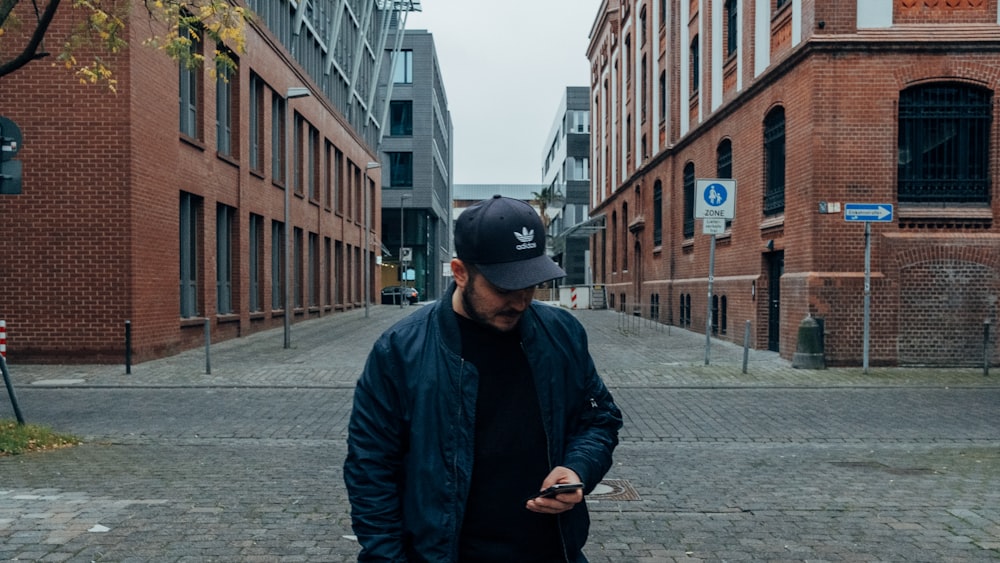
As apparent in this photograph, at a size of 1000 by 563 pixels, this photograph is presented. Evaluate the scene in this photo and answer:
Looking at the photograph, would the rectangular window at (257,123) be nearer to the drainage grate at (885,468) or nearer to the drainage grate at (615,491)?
the drainage grate at (615,491)

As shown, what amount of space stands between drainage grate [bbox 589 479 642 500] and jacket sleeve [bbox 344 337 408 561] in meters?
4.11

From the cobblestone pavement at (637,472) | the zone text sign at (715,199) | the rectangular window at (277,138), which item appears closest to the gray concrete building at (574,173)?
the rectangular window at (277,138)

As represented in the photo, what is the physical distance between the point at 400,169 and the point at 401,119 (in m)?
3.78

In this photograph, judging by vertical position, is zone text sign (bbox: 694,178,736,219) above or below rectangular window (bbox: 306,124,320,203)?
below

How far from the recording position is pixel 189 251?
2019cm

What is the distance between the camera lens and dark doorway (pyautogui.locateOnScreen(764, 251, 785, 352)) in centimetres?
1856

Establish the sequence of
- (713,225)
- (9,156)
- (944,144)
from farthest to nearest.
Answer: (713,225)
(944,144)
(9,156)

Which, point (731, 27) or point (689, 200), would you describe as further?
point (689, 200)

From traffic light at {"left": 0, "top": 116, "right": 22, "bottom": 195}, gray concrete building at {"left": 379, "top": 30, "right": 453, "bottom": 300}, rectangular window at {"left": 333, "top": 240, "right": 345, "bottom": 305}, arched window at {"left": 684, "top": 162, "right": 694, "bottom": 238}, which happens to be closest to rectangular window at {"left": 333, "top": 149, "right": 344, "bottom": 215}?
rectangular window at {"left": 333, "top": 240, "right": 345, "bottom": 305}

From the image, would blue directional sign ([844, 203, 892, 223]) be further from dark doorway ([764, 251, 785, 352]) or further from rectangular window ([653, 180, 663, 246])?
rectangular window ([653, 180, 663, 246])

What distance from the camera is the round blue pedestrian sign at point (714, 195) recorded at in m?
16.0

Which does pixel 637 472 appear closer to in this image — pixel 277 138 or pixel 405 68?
pixel 277 138

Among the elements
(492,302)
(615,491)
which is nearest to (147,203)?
(615,491)

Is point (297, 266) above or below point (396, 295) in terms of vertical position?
above
